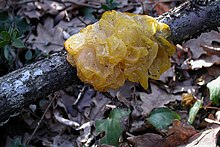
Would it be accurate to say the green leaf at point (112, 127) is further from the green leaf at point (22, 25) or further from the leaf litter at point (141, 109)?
the green leaf at point (22, 25)

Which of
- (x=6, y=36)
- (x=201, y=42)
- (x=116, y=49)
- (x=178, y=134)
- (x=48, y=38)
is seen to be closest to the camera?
(x=116, y=49)

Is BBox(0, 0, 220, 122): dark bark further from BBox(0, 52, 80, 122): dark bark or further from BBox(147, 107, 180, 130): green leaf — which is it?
BBox(147, 107, 180, 130): green leaf

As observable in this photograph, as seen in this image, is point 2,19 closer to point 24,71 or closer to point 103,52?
point 24,71

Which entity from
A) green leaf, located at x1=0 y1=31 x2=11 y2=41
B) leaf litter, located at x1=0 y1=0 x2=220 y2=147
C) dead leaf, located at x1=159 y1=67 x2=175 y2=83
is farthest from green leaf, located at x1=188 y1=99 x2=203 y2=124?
green leaf, located at x1=0 y1=31 x2=11 y2=41

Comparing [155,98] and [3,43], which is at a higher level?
[3,43]

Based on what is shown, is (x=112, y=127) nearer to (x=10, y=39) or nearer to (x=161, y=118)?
(x=161, y=118)

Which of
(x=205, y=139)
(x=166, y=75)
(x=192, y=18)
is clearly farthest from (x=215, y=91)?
(x=166, y=75)
